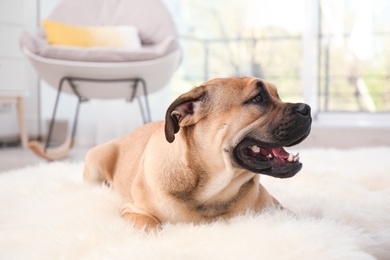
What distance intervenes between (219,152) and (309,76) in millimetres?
3360

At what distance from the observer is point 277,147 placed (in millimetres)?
1502

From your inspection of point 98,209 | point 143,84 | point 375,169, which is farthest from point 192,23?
point 98,209

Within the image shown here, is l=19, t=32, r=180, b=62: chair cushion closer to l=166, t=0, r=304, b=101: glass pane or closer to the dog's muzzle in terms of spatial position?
l=166, t=0, r=304, b=101: glass pane

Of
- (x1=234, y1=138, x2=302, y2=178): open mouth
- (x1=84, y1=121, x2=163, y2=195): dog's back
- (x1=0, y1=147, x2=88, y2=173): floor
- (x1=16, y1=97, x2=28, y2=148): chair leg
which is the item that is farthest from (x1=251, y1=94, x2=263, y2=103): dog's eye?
(x1=16, y1=97, x2=28, y2=148): chair leg

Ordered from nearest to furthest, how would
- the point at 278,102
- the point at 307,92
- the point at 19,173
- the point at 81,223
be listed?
1. the point at 278,102
2. the point at 81,223
3. the point at 19,173
4. the point at 307,92

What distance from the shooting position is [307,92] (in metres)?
4.77

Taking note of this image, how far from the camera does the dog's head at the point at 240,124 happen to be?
148 cm

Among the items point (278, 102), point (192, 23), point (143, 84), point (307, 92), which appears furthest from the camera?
point (192, 23)

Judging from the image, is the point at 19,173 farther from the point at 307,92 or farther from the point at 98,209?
the point at 307,92

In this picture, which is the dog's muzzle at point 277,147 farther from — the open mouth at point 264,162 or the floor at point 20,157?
the floor at point 20,157

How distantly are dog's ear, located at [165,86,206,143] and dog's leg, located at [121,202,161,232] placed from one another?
231 millimetres

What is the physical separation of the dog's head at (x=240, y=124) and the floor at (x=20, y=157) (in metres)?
2.11

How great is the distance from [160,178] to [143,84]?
240 centimetres

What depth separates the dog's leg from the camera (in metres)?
1.54
